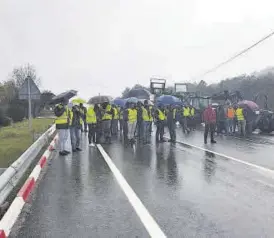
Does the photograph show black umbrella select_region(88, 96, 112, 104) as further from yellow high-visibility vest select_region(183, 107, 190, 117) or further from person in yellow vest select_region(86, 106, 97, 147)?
yellow high-visibility vest select_region(183, 107, 190, 117)

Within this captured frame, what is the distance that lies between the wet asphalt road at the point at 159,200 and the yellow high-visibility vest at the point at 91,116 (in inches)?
228

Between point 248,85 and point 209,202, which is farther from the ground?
point 248,85

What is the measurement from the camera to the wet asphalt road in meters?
5.84

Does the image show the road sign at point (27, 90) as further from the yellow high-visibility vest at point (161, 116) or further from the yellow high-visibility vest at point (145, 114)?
the yellow high-visibility vest at point (161, 116)

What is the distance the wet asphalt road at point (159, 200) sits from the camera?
5.84 metres

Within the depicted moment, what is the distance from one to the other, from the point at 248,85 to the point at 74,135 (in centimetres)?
3941

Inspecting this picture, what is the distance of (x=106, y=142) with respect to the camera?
762 inches

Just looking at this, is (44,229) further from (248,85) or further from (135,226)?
(248,85)

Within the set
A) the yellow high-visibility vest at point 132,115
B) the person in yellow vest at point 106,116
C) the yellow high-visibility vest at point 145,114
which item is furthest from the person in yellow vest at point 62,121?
the yellow high-visibility vest at point 145,114

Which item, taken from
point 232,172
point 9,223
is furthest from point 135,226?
point 232,172

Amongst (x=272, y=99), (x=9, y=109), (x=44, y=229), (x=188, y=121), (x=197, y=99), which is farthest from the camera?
(x=9, y=109)

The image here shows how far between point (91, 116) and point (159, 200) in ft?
37.5

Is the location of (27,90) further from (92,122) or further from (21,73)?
(21,73)

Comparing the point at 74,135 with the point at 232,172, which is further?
the point at 74,135
